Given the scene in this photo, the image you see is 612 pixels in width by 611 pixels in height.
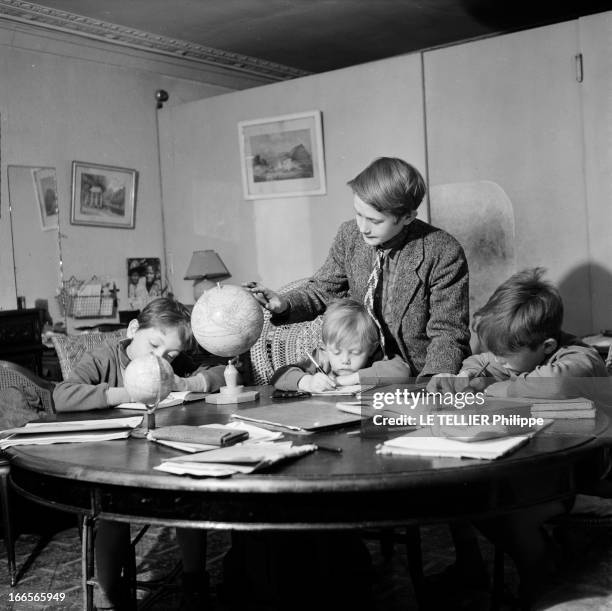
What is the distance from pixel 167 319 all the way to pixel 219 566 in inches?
48.2

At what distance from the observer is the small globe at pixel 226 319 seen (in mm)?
2719

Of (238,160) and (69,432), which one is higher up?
(238,160)

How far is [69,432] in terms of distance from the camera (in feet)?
7.50

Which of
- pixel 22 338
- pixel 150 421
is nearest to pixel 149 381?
pixel 150 421

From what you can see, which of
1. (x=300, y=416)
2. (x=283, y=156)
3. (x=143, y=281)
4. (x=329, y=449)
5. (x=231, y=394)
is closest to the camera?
(x=329, y=449)

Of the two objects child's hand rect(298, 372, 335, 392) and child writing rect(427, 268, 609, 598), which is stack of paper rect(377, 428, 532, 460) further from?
child's hand rect(298, 372, 335, 392)

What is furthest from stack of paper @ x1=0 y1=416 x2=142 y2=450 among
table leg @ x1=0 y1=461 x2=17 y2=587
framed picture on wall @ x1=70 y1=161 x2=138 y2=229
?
framed picture on wall @ x1=70 y1=161 x2=138 y2=229

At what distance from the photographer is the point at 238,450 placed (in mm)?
1889

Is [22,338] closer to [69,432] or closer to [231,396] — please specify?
[231,396]

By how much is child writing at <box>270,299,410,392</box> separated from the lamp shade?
4.17 meters

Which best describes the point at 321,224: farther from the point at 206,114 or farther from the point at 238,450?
the point at 238,450

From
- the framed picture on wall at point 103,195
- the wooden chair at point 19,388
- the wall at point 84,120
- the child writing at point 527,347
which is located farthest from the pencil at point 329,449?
the framed picture on wall at point 103,195

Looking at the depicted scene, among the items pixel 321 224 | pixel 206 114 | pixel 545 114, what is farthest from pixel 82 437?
pixel 206 114

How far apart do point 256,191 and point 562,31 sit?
2867 millimetres
